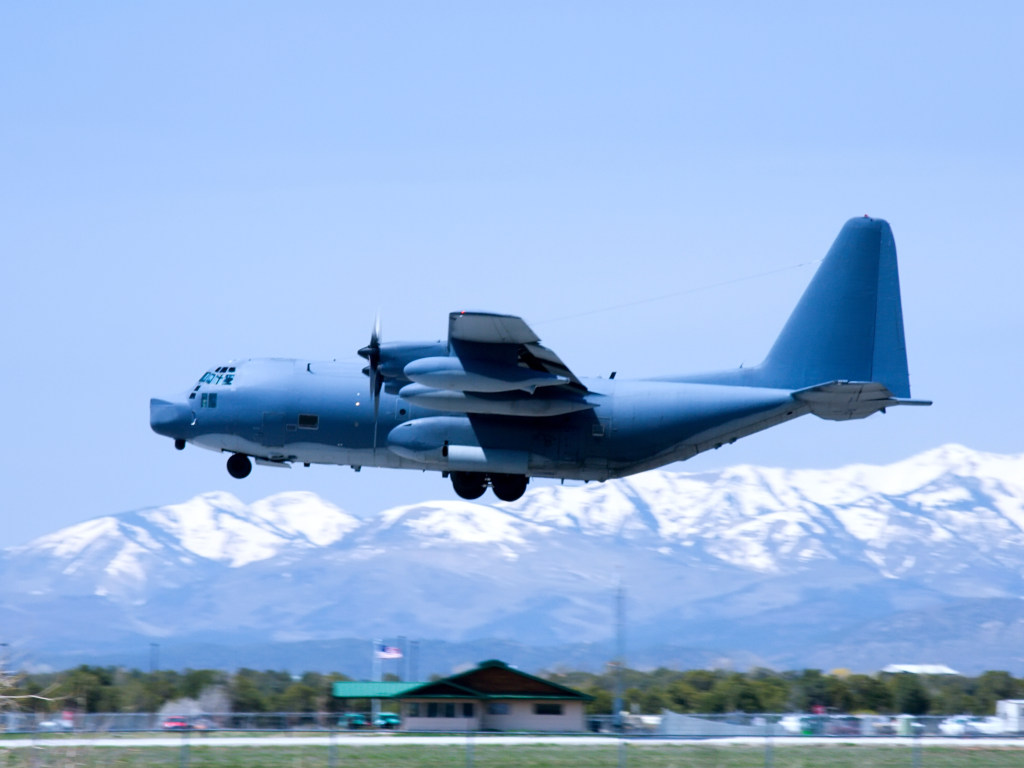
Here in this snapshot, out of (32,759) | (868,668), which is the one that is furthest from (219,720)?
(868,668)

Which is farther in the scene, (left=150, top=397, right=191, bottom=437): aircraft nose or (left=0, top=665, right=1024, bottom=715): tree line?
(left=0, top=665, right=1024, bottom=715): tree line

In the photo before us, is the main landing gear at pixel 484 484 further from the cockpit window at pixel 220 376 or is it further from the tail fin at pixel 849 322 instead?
the tail fin at pixel 849 322

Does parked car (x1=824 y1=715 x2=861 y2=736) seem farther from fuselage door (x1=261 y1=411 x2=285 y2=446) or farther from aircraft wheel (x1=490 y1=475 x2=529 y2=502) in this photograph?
fuselage door (x1=261 y1=411 x2=285 y2=446)

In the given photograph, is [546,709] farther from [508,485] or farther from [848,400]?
[848,400]

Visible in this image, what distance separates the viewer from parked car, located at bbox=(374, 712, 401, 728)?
42188mm

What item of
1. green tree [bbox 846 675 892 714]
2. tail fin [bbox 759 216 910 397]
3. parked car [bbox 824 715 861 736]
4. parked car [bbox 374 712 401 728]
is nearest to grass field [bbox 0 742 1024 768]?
parked car [bbox 824 715 861 736]

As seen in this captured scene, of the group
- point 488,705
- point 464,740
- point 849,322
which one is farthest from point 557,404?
point 488,705

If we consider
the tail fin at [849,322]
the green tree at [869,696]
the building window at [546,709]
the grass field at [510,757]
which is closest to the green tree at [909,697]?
the green tree at [869,696]

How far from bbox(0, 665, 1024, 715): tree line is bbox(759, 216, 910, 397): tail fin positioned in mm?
16946

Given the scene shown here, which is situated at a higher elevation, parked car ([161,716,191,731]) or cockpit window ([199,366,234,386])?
cockpit window ([199,366,234,386])

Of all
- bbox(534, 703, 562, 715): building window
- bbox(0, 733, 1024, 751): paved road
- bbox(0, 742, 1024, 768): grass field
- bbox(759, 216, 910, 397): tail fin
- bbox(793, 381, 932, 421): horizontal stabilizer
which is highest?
bbox(759, 216, 910, 397): tail fin

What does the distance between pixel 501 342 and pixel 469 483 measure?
203 inches

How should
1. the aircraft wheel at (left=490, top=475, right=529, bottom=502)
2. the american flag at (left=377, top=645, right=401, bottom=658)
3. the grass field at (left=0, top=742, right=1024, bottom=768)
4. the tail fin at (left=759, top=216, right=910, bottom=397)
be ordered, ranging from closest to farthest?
the grass field at (left=0, top=742, right=1024, bottom=768), the tail fin at (left=759, top=216, right=910, bottom=397), the aircraft wheel at (left=490, top=475, right=529, bottom=502), the american flag at (left=377, top=645, right=401, bottom=658)

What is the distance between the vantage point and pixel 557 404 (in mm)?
30000
